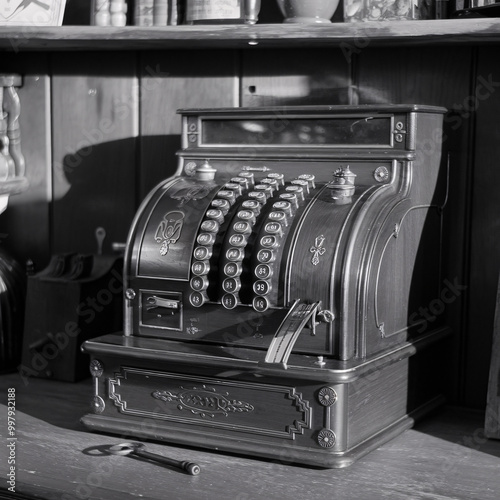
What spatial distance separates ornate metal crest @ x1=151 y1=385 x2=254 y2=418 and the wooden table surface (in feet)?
0.25

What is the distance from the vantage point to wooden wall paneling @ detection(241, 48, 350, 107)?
2.19 m

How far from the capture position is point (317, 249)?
1.75m

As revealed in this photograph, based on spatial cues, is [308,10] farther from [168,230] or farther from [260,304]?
[260,304]

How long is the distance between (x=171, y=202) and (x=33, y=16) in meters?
0.66

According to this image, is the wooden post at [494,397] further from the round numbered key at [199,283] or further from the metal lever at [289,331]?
the round numbered key at [199,283]

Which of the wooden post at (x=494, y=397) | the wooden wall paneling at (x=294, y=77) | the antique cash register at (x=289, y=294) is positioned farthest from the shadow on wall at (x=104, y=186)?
the wooden post at (x=494, y=397)

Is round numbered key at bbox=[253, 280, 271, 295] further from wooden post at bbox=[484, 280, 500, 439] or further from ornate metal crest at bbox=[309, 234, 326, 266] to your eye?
wooden post at bbox=[484, 280, 500, 439]

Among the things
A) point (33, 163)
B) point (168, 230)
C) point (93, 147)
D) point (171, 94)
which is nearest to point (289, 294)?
point (168, 230)

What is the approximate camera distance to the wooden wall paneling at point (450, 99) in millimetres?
2076

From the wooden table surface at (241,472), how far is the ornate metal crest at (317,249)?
0.37 m

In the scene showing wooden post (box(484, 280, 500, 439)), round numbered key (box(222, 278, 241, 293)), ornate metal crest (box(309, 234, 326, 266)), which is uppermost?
ornate metal crest (box(309, 234, 326, 266))

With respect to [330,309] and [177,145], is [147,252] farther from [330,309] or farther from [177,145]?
[177,145]

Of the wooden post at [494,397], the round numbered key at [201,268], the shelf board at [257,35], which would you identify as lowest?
the wooden post at [494,397]

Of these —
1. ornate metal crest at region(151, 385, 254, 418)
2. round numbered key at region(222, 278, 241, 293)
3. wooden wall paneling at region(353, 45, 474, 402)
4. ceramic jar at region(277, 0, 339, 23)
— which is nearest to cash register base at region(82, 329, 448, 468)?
ornate metal crest at region(151, 385, 254, 418)
